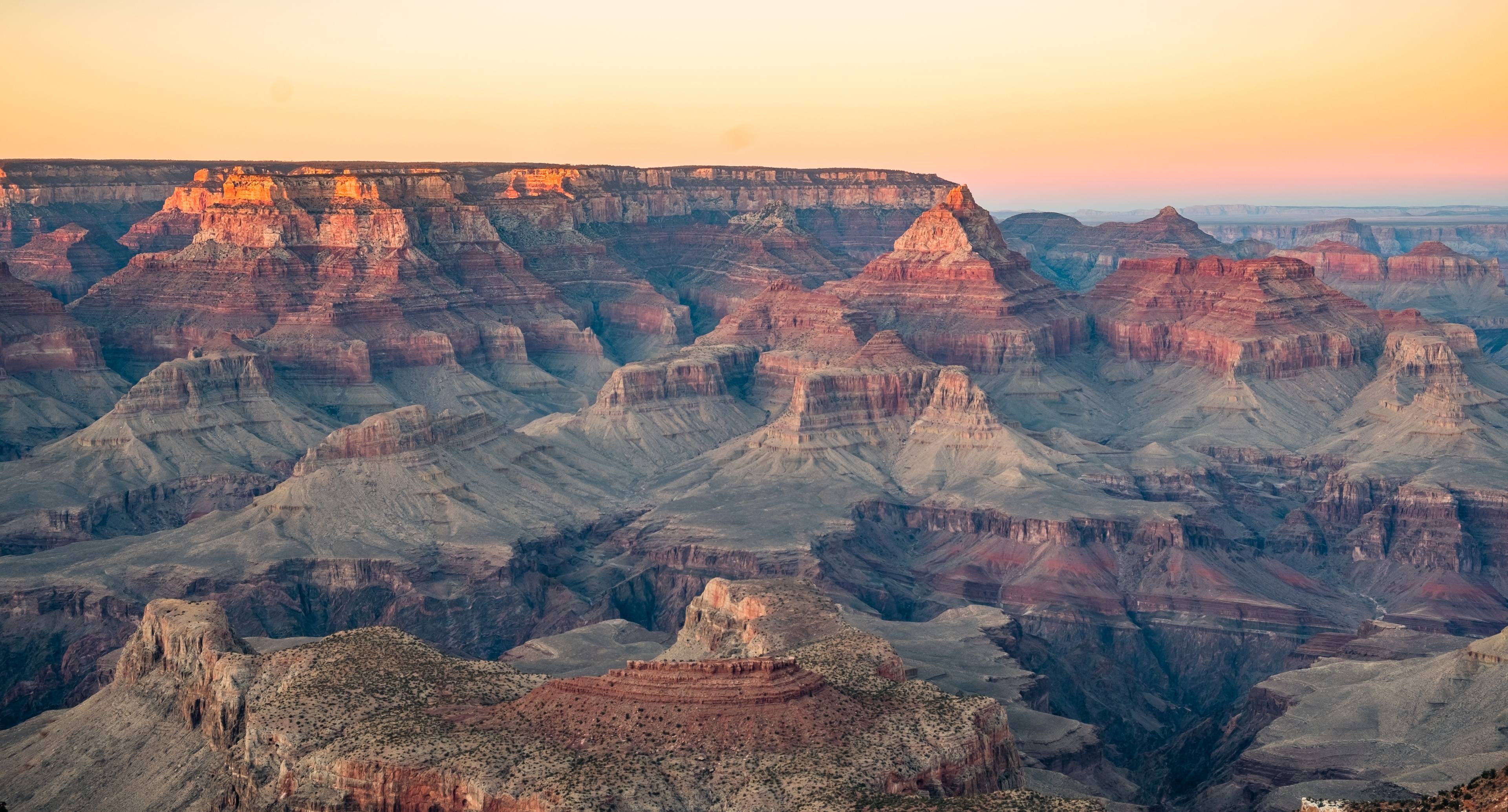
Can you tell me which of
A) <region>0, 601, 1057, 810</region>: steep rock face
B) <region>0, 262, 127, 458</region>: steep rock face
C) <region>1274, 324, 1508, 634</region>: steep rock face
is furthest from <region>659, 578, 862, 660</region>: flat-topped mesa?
<region>0, 262, 127, 458</region>: steep rock face

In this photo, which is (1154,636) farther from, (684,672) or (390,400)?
(390,400)

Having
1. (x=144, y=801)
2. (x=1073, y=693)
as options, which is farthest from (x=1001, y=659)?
(x=144, y=801)

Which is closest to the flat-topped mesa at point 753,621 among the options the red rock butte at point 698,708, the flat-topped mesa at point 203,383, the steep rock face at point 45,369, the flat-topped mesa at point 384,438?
the red rock butte at point 698,708

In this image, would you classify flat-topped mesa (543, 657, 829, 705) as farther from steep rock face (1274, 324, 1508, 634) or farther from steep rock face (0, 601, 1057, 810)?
steep rock face (1274, 324, 1508, 634)

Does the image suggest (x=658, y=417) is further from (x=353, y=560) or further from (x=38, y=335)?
(x=38, y=335)

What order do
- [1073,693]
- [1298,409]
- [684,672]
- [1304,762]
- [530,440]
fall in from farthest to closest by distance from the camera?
[1298,409] → [530,440] → [1073,693] → [1304,762] → [684,672]

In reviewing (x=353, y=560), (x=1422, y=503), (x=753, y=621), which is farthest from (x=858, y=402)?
(x=753, y=621)

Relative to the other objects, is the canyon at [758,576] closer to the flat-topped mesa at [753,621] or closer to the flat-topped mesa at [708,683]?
the flat-topped mesa at [708,683]
